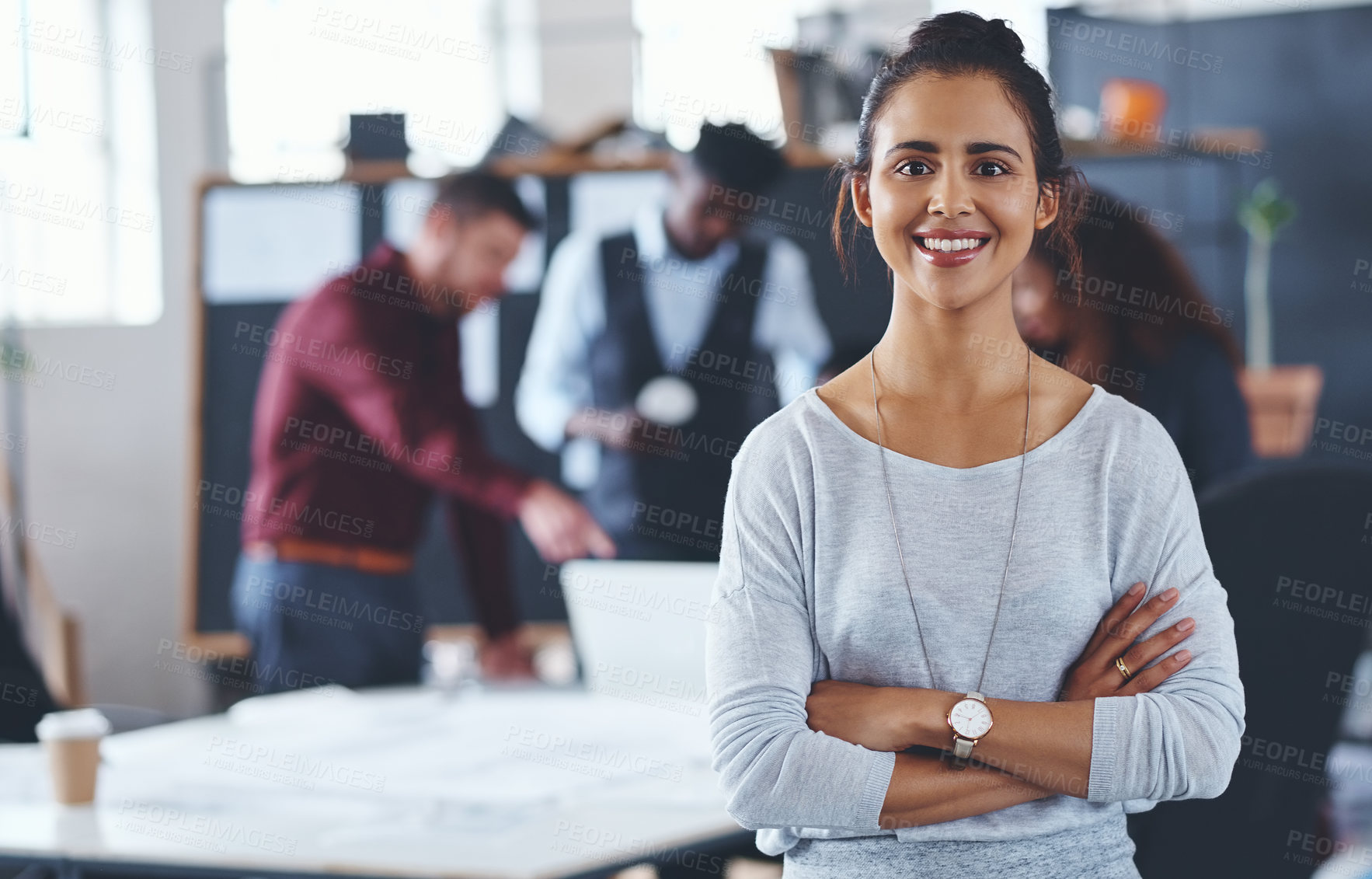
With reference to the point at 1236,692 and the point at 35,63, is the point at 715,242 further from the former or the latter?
the point at 35,63

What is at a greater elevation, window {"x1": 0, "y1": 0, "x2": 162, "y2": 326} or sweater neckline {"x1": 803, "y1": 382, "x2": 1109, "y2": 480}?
window {"x1": 0, "y1": 0, "x2": 162, "y2": 326}

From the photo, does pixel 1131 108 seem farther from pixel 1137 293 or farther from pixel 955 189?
pixel 955 189

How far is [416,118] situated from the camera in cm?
562

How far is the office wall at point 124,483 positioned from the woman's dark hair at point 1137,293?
4.22 metres

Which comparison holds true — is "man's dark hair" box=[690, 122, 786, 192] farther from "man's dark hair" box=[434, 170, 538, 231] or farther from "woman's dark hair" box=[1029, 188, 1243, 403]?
"woman's dark hair" box=[1029, 188, 1243, 403]

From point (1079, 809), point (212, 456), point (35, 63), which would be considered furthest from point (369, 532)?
point (35, 63)

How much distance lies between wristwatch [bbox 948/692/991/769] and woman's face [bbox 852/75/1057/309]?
0.97ft

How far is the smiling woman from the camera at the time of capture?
36.1 inches

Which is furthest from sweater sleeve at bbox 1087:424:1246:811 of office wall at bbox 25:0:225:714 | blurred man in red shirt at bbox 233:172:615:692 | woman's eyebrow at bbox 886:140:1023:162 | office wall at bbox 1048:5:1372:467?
office wall at bbox 1048:5:1372:467

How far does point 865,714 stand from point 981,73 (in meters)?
0.49

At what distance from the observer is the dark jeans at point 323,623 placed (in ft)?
10.2

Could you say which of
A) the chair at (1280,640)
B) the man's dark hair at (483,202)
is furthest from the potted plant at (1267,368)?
the chair at (1280,640)

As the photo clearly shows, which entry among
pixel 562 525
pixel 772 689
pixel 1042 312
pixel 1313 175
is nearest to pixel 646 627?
pixel 1042 312

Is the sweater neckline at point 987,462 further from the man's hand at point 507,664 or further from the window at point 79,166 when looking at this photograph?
the window at point 79,166
